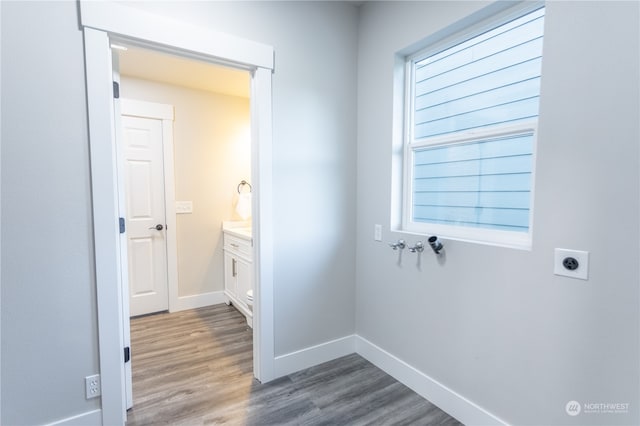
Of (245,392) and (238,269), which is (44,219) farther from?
(238,269)

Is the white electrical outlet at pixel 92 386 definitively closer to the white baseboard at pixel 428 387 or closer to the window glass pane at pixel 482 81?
the white baseboard at pixel 428 387

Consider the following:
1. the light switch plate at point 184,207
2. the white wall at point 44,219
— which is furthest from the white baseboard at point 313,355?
the light switch plate at point 184,207

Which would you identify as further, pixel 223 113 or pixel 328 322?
pixel 223 113

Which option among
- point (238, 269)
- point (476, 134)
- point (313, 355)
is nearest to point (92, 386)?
point (313, 355)

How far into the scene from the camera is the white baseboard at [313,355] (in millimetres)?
2189

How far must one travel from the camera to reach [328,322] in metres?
2.39

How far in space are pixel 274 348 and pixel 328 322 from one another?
465 mm

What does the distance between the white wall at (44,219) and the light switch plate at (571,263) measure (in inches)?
88.3

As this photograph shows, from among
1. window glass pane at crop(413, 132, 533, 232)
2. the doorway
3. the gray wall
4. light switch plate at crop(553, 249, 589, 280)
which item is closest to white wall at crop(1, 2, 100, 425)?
the gray wall

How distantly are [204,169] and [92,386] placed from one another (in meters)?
2.41

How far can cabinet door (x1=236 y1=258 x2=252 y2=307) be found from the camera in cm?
297

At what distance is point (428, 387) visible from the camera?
1.93 metres

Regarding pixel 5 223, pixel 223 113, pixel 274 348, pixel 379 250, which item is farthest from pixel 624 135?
pixel 223 113

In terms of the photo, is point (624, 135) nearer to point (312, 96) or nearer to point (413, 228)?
point (413, 228)
